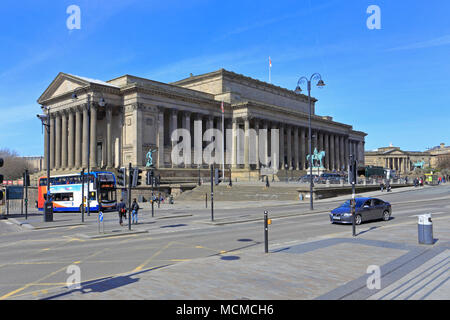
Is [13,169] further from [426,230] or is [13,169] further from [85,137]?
[426,230]

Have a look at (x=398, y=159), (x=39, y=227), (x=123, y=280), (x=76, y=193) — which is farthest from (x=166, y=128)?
(x=398, y=159)

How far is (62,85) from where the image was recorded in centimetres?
6856

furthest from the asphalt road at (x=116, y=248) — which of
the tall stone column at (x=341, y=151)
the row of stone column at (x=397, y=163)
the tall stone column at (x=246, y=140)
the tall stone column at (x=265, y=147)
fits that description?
the row of stone column at (x=397, y=163)

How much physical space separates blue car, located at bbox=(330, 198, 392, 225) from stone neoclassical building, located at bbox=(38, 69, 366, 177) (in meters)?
41.4

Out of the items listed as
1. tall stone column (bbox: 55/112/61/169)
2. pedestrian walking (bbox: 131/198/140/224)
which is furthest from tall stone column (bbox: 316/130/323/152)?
pedestrian walking (bbox: 131/198/140/224)

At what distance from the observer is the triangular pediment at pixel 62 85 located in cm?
6362

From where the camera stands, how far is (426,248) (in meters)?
13.2

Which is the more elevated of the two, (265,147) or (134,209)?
(265,147)

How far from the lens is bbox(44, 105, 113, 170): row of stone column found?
62188 millimetres

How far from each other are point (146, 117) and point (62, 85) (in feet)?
57.3

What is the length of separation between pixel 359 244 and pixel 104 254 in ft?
31.8

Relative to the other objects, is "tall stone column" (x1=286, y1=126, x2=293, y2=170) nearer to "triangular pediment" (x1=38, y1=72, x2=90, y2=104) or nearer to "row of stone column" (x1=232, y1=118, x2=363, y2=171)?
"row of stone column" (x1=232, y1=118, x2=363, y2=171)

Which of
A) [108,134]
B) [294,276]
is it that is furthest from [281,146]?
[294,276]
